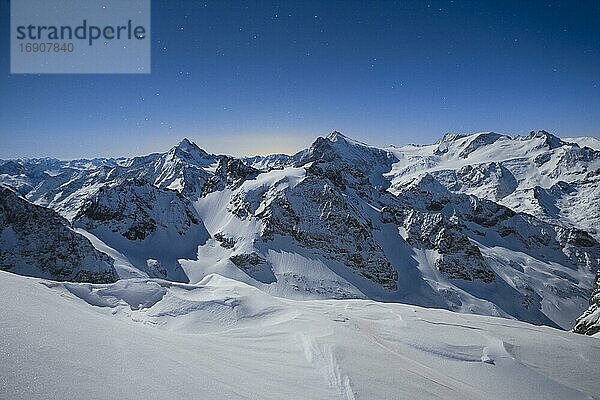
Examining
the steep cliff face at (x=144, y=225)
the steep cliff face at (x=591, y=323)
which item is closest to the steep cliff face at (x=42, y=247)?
the steep cliff face at (x=144, y=225)

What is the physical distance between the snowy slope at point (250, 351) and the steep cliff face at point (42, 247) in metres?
46.0

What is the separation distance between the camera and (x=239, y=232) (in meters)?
99.5

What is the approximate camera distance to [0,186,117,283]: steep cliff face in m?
51.5

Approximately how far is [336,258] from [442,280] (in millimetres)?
34149

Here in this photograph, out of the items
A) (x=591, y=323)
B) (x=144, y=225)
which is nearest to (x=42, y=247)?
(x=144, y=225)

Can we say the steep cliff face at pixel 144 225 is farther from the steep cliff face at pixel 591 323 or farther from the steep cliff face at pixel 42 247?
the steep cliff face at pixel 591 323

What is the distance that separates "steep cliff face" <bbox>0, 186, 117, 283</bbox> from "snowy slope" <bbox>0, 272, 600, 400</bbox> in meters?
46.0

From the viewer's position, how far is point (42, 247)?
5378 cm

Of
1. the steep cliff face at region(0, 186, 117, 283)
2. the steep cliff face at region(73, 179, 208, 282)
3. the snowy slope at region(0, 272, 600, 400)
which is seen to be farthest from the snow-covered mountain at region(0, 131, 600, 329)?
the snowy slope at region(0, 272, 600, 400)

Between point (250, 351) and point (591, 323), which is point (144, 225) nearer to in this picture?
point (591, 323)

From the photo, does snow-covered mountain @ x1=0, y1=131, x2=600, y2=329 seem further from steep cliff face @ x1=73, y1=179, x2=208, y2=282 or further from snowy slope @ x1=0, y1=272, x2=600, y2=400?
snowy slope @ x1=0, y1=272, x2=600, y2=400

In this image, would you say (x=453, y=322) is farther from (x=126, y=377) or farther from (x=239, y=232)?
(x=239, y=232)

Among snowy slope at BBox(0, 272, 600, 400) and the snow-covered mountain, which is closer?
snowy slope at BBox(0, 272, 600, 400)

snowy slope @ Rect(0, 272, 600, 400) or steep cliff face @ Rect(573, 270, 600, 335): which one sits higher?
snowy slope @ Rect(0, 272, 600, 400)
